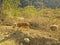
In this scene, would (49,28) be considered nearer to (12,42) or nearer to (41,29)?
(41,29)

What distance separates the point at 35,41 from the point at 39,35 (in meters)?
0.41

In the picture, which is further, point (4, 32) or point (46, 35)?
point (4, 32)

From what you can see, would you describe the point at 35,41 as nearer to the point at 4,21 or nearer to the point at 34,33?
the point at 34,33

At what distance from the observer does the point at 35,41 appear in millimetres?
8109

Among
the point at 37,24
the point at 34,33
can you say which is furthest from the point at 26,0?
the point at 34,33

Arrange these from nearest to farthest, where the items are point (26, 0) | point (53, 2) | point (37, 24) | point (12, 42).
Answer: point (12, 42), point (37, 24), point (26, 0), point (53, 2)

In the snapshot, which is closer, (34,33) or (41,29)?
(34,33)

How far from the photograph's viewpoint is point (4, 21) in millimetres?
12219

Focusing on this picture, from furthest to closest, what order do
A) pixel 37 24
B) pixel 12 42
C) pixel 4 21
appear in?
1. pixel 4 21
2. pixel 37 24
3. pixel 12 42

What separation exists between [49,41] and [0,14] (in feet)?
18.7

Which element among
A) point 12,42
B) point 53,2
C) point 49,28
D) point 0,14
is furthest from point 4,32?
point 53,2

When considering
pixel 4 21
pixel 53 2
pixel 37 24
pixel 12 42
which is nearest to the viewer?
pixel 12 42

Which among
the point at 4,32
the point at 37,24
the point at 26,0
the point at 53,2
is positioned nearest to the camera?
the point at 4,32

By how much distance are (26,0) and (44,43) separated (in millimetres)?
17724
